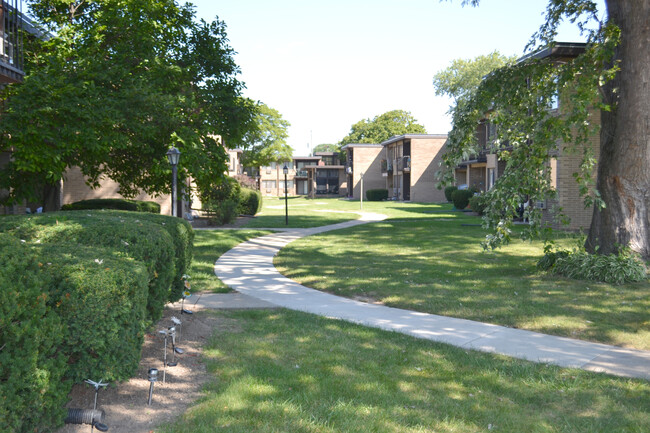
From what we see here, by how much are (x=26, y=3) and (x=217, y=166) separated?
6.46 meters

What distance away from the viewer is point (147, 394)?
15.8ft

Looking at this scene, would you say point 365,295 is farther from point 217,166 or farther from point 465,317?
point 217,166

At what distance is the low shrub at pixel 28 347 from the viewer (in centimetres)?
311

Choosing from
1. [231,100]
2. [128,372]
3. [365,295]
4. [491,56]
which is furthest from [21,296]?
A: [491,56]

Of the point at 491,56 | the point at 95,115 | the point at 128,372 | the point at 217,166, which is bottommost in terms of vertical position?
the point at 128,372

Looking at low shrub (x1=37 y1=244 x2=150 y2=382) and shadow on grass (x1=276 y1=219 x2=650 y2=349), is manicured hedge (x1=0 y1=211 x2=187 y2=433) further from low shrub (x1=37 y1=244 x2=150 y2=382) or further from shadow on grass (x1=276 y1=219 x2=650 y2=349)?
shadow on grass (x1=276 y1=219 x2=650 y2=349)

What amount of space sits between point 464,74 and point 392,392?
67.0m

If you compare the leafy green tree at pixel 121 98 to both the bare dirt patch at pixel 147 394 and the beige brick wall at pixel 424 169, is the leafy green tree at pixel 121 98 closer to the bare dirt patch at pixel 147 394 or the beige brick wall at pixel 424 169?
the bare dirt patch at pixel 147 394

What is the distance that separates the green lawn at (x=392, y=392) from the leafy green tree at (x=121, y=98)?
7243 mm

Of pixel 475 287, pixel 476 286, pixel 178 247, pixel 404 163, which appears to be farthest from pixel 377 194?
pixel 178 247

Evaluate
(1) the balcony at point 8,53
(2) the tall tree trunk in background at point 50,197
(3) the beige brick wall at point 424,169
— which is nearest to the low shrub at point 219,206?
(2) the tall tree trunk in background at point 50,197

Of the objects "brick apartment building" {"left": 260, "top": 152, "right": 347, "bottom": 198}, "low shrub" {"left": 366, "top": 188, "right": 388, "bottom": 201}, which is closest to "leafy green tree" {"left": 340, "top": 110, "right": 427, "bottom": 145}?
"brick apartment building" {"left": 260, "top": 152, "right": 347, "bottom": 198}

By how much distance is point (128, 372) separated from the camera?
4.15 m

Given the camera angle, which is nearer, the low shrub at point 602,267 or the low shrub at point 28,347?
the low shrub at point 28,347
